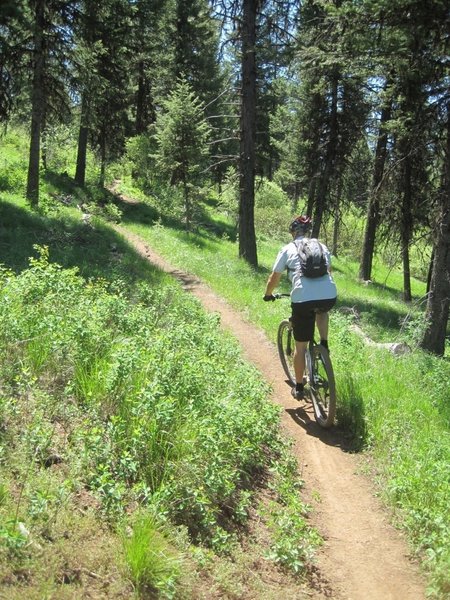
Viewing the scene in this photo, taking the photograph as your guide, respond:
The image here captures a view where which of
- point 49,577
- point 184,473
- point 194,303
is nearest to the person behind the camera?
point 49,577

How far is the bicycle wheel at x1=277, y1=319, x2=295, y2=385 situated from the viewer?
7.55 meters

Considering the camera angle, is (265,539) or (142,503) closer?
(142,503)

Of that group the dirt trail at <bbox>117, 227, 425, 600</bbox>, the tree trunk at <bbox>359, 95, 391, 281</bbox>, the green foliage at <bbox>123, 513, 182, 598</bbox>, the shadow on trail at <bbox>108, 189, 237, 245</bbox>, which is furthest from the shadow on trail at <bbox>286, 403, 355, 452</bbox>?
the shadow on trail at <bbox>108, 189, 237, 245</bbox>

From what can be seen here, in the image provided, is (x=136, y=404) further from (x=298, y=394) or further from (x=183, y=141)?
(x=183, y=141)

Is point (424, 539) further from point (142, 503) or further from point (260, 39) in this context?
point (260, 39)

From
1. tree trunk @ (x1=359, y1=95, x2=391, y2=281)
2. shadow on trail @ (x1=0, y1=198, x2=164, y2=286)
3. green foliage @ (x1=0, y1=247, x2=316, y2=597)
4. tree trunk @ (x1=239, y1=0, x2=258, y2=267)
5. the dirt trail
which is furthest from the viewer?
tree trunk @ (x1=359, y1=95, x2=391, y2=281)

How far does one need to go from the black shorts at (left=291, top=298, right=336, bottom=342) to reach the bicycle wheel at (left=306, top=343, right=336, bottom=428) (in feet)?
0.69

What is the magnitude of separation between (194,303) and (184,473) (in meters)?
6.12

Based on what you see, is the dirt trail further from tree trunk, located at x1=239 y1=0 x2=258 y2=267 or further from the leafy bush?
tree trunk, located at x1=239 y1=0 x2=258 y2=267

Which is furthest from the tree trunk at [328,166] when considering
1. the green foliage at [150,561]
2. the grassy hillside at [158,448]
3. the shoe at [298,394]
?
the green foliage at [150,561]

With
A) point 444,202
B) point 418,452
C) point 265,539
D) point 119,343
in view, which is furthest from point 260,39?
point 265,539

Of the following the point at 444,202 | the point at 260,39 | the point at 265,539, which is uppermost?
the point at 260,39

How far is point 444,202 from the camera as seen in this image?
8523 mm

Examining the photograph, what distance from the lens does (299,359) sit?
6.52 m
